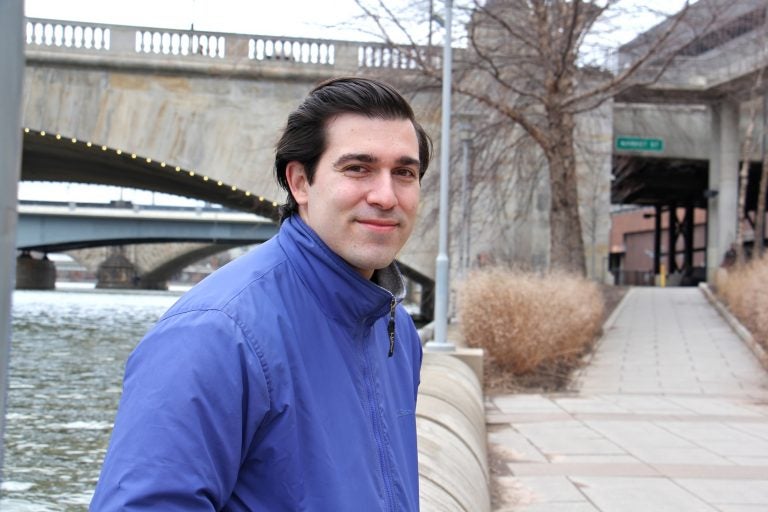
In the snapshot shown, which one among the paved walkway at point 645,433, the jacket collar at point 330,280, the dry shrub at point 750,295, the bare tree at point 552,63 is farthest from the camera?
the bare tree at point 552,63

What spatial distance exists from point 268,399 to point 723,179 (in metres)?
28.1

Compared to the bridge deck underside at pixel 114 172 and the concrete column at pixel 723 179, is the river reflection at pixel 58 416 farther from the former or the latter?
the concrete column at pixel 723 179

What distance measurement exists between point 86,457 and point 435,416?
4.20 metres

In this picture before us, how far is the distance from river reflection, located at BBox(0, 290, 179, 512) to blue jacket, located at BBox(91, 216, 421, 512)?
537 centimetres

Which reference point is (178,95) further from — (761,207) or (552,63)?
(761,207)

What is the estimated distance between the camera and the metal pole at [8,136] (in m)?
1.22

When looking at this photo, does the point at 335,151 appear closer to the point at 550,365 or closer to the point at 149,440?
the point at 149,440

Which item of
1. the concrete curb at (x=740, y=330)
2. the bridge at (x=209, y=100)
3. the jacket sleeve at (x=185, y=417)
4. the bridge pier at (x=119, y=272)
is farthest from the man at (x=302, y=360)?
the bridge pier at (x=119, y=272)

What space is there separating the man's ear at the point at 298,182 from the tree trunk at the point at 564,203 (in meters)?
14.9

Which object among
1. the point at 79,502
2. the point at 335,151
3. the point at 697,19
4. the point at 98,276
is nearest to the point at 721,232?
the point at 697,19

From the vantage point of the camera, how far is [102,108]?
874 inches

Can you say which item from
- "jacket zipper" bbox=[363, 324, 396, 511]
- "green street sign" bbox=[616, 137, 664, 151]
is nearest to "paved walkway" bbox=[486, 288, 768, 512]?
"jacket zipper" bbox=[363, 324, 396, 511]

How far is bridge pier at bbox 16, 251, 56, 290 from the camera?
62.2 meters

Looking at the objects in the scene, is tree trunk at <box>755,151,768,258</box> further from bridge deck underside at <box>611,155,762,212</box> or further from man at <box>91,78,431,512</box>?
man at <box>91,78,431,512</box>
